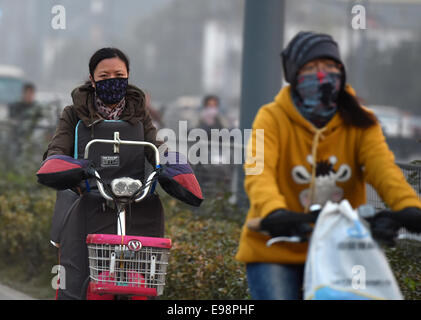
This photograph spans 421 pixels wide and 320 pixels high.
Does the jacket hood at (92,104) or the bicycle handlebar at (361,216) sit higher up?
the jacket hood at (92,104)

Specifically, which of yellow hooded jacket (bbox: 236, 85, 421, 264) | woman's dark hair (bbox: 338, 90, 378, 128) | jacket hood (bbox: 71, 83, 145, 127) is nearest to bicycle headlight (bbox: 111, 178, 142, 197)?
jacket hood (bbox: 71, 83, 145, 127)

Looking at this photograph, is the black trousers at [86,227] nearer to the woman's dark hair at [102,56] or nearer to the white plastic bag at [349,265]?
the woman's dark hair at [102,56]

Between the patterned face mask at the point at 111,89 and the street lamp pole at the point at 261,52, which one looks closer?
the patterned face mask at the point at 111,89

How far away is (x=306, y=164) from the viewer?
3270 millimetres

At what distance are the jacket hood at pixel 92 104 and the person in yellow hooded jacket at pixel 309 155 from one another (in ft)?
4.27

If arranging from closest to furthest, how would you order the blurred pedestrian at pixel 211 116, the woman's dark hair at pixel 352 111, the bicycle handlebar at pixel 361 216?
the bicycle handlebar at pixel 361 216 → the woman's dark hair at pixel 352 111 → the blurred pedestrian at pixel 211 116

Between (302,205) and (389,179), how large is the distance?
350mm

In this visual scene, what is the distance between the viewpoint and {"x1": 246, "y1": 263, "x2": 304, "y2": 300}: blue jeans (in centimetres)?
317

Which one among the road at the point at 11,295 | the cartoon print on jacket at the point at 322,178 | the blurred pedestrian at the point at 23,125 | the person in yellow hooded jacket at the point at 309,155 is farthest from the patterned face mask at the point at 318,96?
the blurred pedestrian at the point at 23,125

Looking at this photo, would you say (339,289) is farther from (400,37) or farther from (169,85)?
(169,85)

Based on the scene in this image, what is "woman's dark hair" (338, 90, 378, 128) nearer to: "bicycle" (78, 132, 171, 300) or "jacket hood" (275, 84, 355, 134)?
"jacket hood" (275, 84, 355, 134)

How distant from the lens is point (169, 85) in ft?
194

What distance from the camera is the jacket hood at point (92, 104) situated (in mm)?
4371

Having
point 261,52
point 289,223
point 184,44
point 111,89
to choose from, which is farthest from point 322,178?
point 184,44
